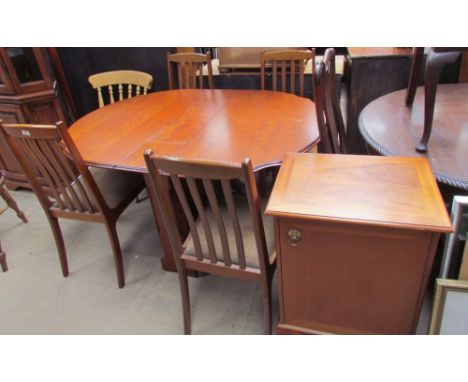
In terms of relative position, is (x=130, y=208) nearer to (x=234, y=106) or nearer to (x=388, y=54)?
(x=234, y=106)

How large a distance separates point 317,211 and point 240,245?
1.27ft

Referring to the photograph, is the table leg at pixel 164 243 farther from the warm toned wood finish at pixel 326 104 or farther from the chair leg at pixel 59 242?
the warm toned wood finish at pixel 326 104

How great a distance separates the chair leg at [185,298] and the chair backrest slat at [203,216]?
0.61 ft

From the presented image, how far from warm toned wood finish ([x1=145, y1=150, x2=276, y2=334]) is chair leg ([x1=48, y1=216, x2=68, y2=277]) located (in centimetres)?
84

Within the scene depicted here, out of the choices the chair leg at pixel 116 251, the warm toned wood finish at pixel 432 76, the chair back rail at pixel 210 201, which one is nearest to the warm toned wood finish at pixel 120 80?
the chair leg at pixel 116 251

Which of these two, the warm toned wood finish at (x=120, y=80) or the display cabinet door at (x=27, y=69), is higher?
the display cabinet door at (x=27, y=69)

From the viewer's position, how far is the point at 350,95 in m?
2.48

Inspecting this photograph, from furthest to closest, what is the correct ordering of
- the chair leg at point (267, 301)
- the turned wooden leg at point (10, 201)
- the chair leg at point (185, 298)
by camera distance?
the turned wooden leg at point (10, 201) → the chair leg at point (185, 298) → the chair leg at point (267, 301)

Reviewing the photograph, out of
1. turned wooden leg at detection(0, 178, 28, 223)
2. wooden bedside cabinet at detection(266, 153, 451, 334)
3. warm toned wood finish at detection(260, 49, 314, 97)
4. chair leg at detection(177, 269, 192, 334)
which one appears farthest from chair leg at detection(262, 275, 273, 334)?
turned wooden leg at detection(0, 178, 28, 223)

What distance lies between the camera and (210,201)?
3.97 ft

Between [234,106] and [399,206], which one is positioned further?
[234,106]

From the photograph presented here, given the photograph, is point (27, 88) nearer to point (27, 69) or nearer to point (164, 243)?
point (27, 69)

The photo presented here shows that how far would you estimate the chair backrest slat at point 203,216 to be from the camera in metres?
1.19

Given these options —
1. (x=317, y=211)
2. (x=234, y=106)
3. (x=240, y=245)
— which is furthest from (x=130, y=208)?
(x=317, y=211)
